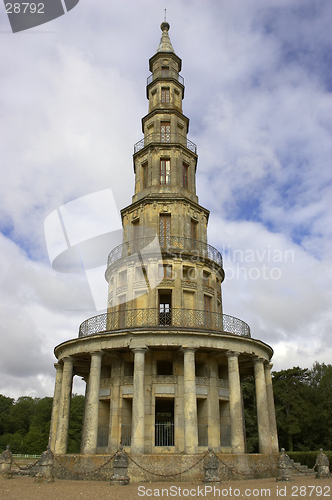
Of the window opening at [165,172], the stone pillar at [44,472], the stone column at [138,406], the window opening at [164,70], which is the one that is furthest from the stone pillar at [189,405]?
the window opening at [164,70]

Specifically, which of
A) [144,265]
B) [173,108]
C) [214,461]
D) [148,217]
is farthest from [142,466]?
[173,108]

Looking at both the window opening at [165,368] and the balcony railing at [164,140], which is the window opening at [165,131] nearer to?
the balcony railing at [164,140]

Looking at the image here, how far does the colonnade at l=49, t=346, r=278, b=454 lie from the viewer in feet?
68.4

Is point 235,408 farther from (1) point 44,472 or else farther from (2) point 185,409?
(1) point 44,472

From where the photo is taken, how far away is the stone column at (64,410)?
903 inches

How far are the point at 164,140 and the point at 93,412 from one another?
2162 centimetres

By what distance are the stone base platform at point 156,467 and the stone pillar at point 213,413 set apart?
110 inches

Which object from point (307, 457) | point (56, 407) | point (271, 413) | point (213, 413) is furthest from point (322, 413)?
point (56, 407)

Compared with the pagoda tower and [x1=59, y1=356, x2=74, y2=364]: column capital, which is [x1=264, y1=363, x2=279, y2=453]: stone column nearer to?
the pagoda tower


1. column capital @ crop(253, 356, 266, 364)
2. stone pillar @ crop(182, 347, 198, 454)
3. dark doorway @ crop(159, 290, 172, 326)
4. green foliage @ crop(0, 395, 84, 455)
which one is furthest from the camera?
green foliage @ crop(0, 395, 84, 455)

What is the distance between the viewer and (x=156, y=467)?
19219 millimetres

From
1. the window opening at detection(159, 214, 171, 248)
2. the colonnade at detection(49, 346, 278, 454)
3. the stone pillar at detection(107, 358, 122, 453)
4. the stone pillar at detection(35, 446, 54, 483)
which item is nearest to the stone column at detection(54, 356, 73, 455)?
the colonnade at detection(49, 346, 278, 454)

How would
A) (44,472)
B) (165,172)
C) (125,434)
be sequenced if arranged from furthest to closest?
(165,172), (125,434), (44,472)

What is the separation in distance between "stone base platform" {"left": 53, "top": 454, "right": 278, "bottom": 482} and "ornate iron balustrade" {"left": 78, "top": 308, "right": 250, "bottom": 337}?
7.24 meters
